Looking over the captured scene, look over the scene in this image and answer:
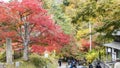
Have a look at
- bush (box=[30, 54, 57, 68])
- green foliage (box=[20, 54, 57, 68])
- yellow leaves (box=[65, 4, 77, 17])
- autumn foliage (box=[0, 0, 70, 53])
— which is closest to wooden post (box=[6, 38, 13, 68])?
autumn foliage (box=[0, 0, 70, 53])

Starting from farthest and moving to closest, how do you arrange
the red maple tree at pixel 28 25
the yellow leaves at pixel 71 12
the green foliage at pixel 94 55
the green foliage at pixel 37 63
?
the green foliage at pixel 94 55, the green foliage at pixel 37 63, the red maple tree at pixel 28 25, the yellow leaves at pixel 71 12

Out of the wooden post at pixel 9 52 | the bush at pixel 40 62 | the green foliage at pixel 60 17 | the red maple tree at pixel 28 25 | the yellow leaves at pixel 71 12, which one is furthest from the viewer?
the green foliage at pixel 60 17

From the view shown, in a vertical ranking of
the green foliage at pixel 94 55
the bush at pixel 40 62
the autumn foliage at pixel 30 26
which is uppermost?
the autumn foliage at pixel 30 26

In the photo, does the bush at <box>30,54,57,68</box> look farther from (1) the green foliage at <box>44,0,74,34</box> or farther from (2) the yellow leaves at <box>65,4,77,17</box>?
(1) the green foliage at <box>44,0,74,34</box>

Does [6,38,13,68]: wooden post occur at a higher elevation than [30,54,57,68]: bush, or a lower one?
higher

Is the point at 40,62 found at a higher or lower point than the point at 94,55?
higher

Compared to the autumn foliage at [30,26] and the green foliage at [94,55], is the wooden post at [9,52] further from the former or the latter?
the green foliage at [94,55]

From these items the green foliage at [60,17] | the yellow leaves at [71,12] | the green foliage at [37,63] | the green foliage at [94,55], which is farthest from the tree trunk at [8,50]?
the green foliage at [60,17]

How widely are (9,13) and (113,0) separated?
32.9 feet

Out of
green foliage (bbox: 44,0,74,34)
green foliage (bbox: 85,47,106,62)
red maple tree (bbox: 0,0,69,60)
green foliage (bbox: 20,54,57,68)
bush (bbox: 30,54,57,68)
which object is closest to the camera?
red maple tree (bbox: 0,0,69,60)

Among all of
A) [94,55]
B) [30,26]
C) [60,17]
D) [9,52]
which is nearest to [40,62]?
[30,26]

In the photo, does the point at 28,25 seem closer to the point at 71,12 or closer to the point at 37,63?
the point at 37,63

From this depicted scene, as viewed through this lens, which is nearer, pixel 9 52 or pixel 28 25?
pixel 9 52

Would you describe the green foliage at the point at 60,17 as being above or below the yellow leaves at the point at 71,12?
below
